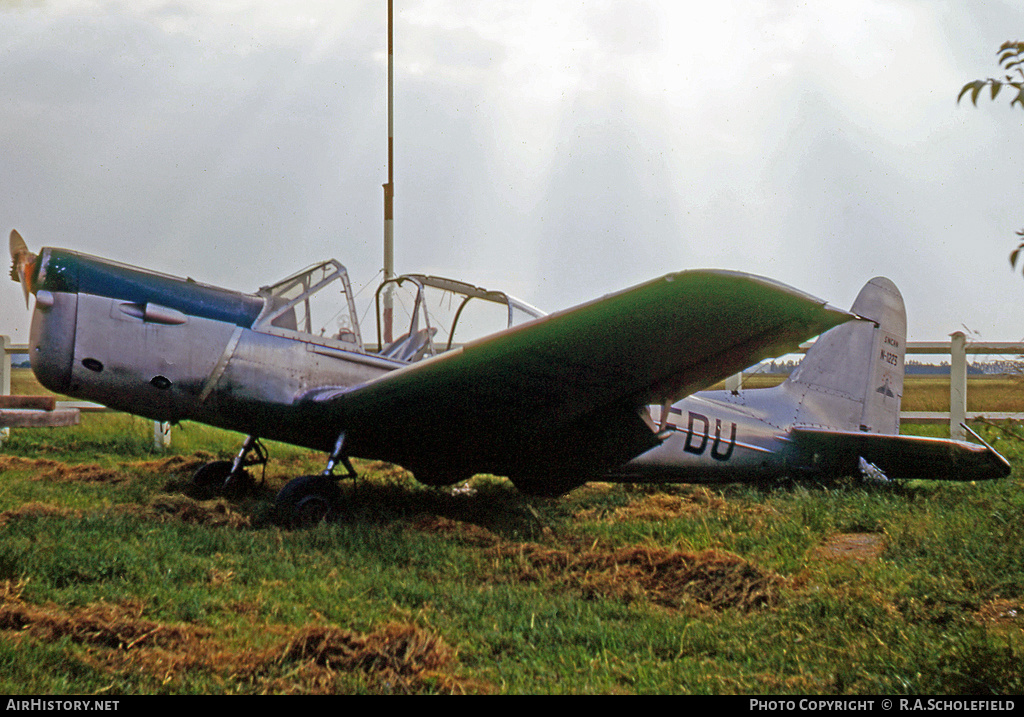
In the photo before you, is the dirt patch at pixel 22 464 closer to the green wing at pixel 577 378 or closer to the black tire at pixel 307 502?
the black tire at pixel 307 502

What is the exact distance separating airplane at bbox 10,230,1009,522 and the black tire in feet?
0.04

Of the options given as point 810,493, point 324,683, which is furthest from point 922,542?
point 324,683

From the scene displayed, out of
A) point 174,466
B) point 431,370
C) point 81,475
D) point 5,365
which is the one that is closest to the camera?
point 431,370

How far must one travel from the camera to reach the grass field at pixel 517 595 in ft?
8.22

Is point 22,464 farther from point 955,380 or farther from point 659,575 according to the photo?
point 955,380

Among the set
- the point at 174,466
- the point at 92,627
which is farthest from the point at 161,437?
the point at 92,627

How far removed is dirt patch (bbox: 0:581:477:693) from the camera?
7.97 feet

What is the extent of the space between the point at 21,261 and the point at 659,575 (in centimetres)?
539

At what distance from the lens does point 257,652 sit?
261cm

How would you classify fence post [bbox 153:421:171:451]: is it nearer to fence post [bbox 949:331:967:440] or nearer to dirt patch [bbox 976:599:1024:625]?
dirt patch [bbox 976:599:1024:625]

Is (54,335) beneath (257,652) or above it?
above

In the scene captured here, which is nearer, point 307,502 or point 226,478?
point 307,502

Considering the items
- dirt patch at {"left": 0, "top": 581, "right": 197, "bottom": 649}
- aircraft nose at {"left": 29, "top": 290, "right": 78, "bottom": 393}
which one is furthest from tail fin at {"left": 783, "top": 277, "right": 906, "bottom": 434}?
aircraft nose at {"left": 29, "top": 290, "right": 78, "bottom": 393}
